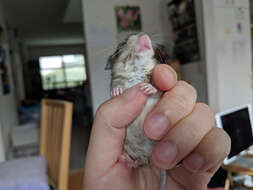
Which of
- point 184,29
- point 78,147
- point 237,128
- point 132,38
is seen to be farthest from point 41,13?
point 132,38

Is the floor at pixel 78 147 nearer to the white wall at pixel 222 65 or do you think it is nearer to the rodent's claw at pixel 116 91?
the white wall at pixel 222 65

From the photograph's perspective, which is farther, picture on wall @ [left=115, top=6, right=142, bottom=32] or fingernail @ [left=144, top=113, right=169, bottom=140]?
picture on wall @ [left=115, top=6, right=142, bottom=32]

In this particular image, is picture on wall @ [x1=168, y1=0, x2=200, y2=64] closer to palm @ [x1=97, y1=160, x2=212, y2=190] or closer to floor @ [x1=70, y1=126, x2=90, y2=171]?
palm @ [x1=97, y1=160, x2=212, y2=190]

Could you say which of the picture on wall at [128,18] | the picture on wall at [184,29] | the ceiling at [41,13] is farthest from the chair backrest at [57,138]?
the ceiling at [41,13]

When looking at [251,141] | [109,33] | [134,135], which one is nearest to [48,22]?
[109,33]

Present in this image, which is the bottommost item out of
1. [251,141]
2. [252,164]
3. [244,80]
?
[252,164]

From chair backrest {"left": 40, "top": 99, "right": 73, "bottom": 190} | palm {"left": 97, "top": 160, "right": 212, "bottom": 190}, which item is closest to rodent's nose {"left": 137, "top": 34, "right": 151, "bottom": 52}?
palm {"left": 97, "top": 160, "right": 212, "bottom": 190}

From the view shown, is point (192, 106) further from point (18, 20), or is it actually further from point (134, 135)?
point (18, 20)
